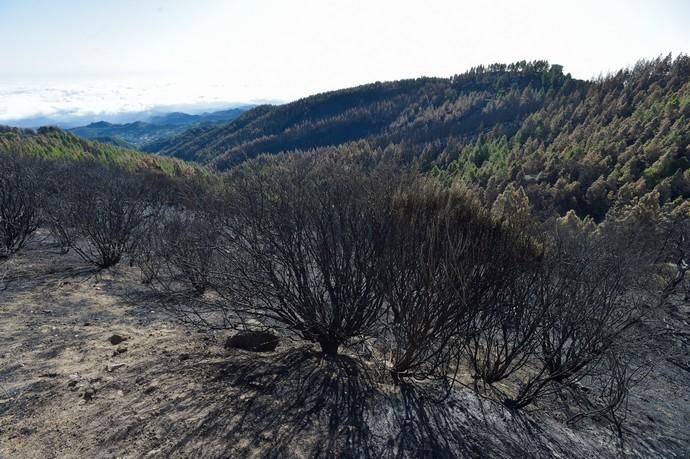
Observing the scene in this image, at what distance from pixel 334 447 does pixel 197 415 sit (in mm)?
1707

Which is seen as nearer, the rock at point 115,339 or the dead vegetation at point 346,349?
the dead vegetation at point 346,349

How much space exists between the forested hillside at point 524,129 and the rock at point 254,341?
140 inches

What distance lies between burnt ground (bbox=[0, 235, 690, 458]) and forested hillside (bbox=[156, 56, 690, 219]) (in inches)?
166

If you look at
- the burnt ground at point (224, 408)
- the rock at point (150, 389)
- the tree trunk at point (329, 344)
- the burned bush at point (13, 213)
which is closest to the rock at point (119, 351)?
the burnt ground at point (224, 408)

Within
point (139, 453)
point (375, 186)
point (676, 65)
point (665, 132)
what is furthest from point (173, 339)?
point (676, 65)

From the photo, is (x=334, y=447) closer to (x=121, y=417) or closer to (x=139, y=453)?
(x=139, y=453)

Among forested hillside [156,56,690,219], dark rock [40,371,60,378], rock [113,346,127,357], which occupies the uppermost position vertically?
dark rock [40,371,60,378]

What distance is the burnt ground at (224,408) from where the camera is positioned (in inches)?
165

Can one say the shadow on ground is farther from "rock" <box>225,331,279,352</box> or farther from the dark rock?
the dark rock

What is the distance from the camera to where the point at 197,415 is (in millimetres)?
4531

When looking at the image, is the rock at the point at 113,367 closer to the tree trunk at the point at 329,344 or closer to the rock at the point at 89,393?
the rock at the point at 89,393

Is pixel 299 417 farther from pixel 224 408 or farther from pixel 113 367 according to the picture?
pixel 113 367

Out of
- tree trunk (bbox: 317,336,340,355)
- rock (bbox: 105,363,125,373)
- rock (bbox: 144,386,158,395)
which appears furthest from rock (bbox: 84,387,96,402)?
tree trunk (bbox: 317,336,340,355)

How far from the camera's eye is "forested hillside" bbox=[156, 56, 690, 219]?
54.6m
